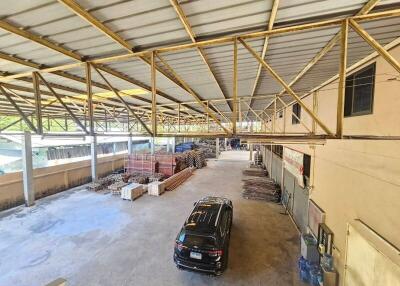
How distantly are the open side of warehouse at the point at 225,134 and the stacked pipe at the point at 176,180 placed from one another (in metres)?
3.49

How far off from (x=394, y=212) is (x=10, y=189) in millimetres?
17080

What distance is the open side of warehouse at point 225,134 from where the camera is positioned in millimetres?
3262

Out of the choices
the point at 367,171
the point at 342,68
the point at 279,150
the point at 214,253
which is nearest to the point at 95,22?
the point at 342,68

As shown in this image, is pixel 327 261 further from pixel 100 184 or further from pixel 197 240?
pixel 100 184

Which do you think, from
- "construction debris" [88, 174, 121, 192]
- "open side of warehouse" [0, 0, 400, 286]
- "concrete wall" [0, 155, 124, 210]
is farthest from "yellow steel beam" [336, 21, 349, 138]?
"concrete wall" [0, 155, 124, 210]

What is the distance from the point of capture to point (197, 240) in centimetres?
604

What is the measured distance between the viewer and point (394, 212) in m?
3.41

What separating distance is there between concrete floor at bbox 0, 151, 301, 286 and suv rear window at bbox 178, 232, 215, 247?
115 cm

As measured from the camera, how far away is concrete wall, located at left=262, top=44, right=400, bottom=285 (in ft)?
11.6

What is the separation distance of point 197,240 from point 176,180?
35.3ft

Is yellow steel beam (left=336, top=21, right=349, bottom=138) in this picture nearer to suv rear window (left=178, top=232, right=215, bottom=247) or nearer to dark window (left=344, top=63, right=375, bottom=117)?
dark window (left=344, top=63, right=375, bottom=117)

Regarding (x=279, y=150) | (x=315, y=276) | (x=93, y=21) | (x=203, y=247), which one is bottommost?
(x=315, y=276)

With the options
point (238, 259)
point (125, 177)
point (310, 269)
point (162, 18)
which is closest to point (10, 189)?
point (125, 177)

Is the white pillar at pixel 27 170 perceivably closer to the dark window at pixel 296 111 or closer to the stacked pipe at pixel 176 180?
the stacked pipe at pixel 176 180
